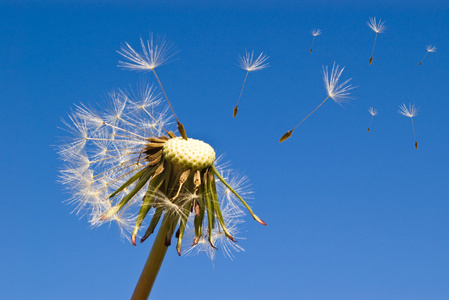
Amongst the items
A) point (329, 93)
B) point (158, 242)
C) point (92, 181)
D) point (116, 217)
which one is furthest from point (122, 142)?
point (329, 93)

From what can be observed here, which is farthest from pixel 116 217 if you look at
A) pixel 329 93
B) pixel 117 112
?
pixel 329 93

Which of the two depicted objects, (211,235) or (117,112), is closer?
(211,235)

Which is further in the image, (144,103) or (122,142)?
(144,103)

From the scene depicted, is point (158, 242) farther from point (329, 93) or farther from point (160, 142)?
point (329, 93)

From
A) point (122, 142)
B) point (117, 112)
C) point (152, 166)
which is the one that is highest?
point (117, 112)

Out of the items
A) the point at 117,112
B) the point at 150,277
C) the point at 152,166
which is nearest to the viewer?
the point at 150,277

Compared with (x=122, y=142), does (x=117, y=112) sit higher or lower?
higher

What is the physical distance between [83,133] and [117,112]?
0.56 meters

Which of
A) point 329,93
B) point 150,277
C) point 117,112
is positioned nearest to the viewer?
point 150,277

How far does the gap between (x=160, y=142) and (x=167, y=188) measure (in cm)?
58

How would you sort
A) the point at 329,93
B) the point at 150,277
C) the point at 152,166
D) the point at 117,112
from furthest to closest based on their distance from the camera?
the point at 117,112 → the point at 329,93 → the point at 152,166 → the point at 150,277

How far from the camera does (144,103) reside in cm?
786

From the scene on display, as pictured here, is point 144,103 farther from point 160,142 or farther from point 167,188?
point 167,188

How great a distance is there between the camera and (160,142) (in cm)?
648
